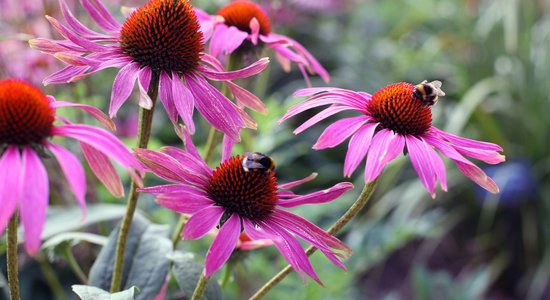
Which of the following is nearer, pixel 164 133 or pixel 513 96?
pixel 164 133

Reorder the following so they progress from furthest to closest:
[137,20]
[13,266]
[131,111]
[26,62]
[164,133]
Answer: [164,133] → [131,111] → [26,62] → [137,20] → [13,266]

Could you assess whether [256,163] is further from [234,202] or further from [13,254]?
[13,254]

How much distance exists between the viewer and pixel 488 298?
7.77ft

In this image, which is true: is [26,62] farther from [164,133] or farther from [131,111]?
[164,133]

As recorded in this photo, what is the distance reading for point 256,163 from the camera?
24.6 inches

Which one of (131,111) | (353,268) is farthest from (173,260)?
(131,111)

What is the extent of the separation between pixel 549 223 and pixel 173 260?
2.01 meters

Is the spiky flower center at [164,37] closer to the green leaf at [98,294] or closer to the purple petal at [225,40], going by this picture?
the purple petal at [225,40]

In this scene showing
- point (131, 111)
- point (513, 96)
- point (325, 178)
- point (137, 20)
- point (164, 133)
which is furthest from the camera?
point (513, 96)

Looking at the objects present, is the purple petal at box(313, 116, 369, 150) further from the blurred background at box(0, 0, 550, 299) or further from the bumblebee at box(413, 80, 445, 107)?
the blurred background at box(0, 0, 550, 299)

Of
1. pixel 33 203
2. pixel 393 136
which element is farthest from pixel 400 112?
pixel 33 203

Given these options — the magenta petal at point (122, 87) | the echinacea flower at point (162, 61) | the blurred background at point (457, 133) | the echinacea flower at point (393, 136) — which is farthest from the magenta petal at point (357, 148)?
the blurred background at point (457, 133)

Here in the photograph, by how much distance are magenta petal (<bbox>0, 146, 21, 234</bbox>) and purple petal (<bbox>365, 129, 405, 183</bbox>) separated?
27cm

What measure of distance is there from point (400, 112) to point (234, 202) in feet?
0.62
